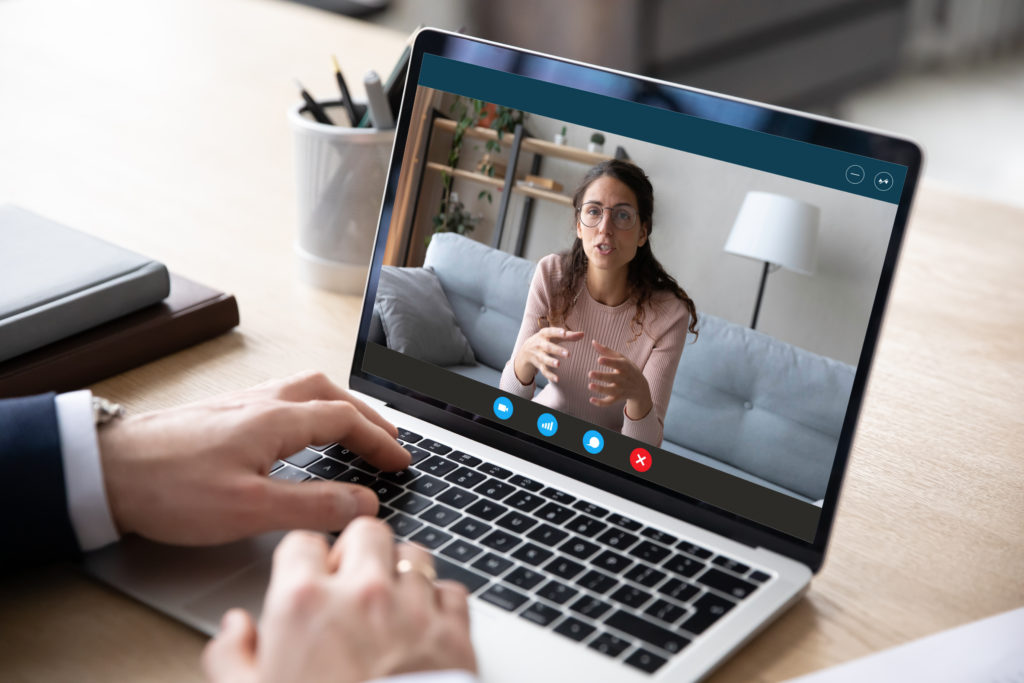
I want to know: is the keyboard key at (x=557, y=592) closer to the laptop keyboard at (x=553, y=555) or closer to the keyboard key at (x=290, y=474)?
the laptop keyboard at (x=553, y=555)

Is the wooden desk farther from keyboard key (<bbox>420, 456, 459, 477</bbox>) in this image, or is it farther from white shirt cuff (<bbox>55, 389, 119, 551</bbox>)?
keyboard key (<bbox>420, 456, 459, 477</bbox>)

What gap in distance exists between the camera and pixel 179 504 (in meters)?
0.61

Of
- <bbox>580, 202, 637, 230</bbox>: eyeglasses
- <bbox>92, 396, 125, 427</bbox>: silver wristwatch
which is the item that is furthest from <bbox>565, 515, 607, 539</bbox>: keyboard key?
<bbox>92, 396, 125, 427</bbox>: silver wristwatch

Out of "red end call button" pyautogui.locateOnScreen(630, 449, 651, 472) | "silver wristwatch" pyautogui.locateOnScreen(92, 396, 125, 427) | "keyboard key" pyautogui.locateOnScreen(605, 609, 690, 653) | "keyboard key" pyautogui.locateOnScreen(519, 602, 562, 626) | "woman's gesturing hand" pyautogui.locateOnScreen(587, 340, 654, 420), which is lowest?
"keyboard key" pyautogui.locateOnScreen(519, 602, 562, 626)

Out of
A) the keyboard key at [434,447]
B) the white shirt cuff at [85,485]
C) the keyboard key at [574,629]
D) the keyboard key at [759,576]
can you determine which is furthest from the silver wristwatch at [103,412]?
the keyboard key at [759,576]

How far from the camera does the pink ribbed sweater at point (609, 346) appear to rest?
692mm

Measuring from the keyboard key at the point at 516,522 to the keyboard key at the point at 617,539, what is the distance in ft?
0.16

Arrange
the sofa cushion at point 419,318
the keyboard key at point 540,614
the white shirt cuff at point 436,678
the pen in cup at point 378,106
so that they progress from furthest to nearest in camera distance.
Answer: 1. the pen in cup at point 378,106
2. the sofa cushion at point 419,318
3. the keyboard key at point 540,614
4. the white shirt cuff at point 436,678

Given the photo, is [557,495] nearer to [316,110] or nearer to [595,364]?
[595,364]

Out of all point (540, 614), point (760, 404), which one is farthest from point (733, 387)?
point (540, 614)

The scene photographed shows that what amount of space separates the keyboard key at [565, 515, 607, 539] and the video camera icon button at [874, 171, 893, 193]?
0.29m

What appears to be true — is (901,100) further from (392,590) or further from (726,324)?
(392,590)

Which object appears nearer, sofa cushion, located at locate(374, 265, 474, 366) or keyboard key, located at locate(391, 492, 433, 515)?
keyboard key, located at locate(391, 492, 433, 515)

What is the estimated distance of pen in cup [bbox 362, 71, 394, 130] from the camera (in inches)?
38.4
